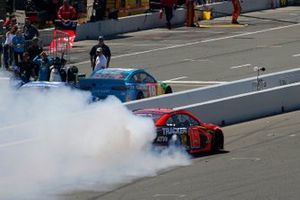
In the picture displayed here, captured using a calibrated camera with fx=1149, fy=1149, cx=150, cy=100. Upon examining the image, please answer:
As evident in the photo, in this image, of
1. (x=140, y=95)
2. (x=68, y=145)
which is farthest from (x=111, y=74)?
(x=68, y=145)

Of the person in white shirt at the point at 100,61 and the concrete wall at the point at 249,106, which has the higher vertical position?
the person in white shirt at the point at 100,61

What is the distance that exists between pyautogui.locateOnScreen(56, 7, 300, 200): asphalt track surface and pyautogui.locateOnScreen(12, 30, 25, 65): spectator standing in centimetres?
506

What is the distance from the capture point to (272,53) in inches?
1748

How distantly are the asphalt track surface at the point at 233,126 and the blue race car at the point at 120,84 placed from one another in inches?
129

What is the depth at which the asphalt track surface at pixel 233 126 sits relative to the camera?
1981cm

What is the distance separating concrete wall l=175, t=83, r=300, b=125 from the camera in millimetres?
28359

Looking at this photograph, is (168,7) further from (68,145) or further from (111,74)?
(68,145)

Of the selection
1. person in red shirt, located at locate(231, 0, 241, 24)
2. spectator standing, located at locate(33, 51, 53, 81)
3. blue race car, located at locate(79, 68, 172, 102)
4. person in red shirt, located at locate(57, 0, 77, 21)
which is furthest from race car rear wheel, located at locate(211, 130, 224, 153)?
person in red shirt, located at locate(231, 0, 241, 24)

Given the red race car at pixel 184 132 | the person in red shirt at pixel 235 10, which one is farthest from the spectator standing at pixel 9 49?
the person in red shirt at pixel 235 10

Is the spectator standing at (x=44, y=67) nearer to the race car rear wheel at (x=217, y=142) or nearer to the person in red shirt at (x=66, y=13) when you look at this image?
the race car rear wheel at (x=217, y=142)

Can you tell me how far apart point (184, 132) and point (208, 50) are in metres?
21.9

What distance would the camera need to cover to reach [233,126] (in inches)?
1139

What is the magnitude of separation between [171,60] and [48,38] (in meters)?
4.96

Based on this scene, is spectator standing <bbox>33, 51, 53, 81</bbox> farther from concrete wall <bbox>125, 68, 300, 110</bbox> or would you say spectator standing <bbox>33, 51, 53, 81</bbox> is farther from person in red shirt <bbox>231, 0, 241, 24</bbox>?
person in red shirt <bbox>231, 0, 241, 24</bbox>
